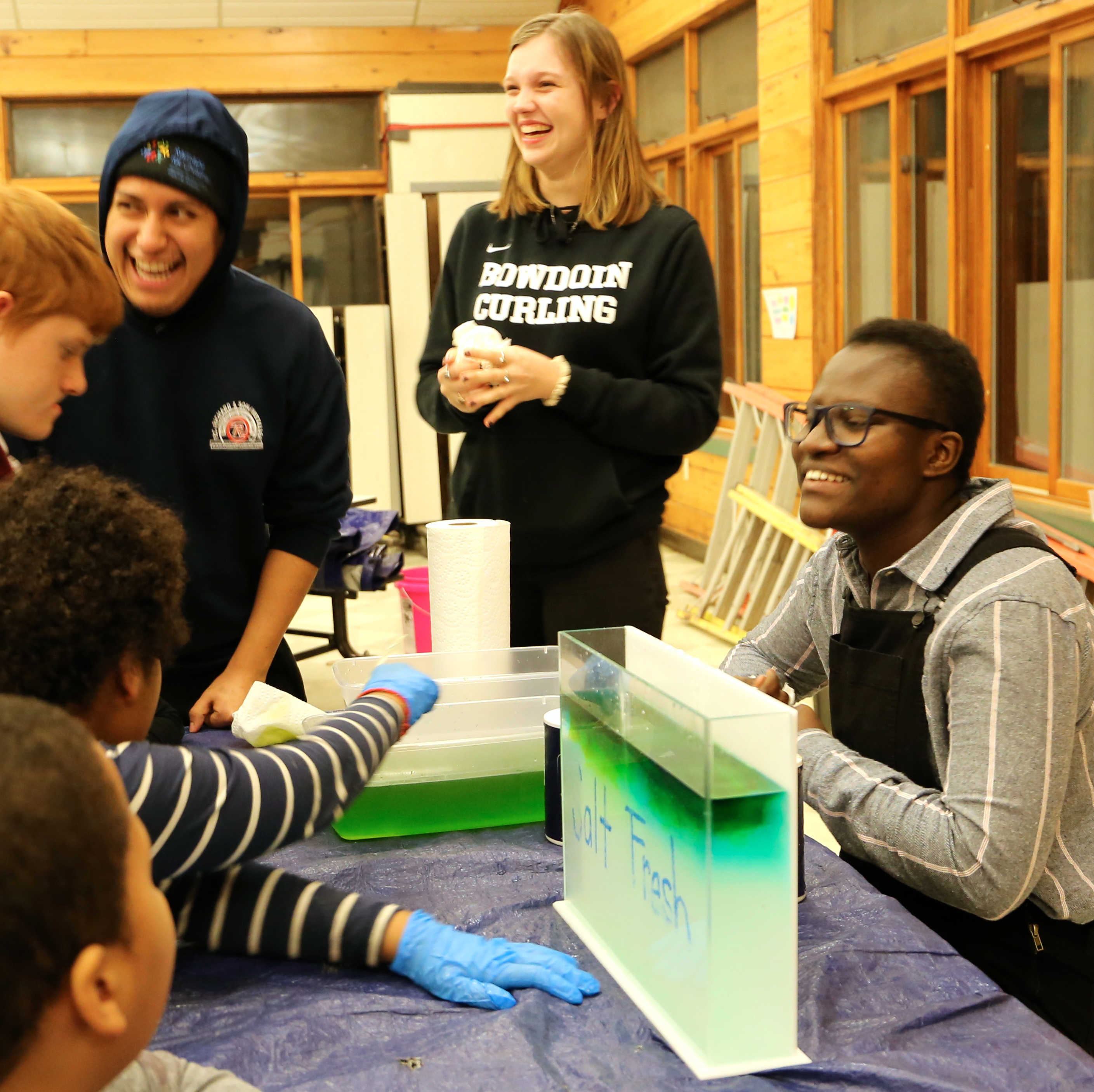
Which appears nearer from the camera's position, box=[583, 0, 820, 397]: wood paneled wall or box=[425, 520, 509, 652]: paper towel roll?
box=[425, 520, 509, 652]: paper towel roll

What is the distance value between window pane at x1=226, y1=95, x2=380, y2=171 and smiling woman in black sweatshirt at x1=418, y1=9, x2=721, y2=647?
6533 mm

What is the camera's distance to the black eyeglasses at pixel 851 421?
136cm

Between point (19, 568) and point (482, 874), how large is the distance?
0.56 meters

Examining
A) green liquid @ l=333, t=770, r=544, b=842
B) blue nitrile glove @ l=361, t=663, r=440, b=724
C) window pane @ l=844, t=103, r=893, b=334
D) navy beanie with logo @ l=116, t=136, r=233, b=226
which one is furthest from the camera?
window pane @ l=844, t=103, r=893, b=334

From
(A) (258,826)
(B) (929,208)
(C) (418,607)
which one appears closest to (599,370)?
(C) (418,607)

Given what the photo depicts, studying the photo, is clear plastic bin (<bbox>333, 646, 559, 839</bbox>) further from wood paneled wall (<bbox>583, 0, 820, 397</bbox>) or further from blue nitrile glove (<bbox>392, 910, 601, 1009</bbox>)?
wood paneled wall (<bbox>583, 0, 820, 397</bbox>)

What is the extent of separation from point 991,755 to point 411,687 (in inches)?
23.3

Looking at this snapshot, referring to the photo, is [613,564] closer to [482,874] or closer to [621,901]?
[482,874]

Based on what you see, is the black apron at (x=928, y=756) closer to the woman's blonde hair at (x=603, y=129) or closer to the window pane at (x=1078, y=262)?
the woman's blonde hair at (x=603, y=129)

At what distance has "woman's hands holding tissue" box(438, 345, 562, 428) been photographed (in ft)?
5.62

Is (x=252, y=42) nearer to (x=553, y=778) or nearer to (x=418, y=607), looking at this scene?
(x=418, y=607)

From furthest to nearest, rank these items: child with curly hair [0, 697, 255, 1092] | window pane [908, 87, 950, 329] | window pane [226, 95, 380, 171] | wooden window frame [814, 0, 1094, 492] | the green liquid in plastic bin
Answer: window pane [226, 95, 380, 171] → window pane [908, 87, 950, 329] → wooden window frame [814, 0, 1094, 492] → the green liquid in plastic bin → child with curly hair [0, 697, 255, 1092]

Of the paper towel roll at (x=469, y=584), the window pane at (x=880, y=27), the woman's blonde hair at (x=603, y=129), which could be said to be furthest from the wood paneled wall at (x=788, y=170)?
the paper towel roll at (x=469, y=584)

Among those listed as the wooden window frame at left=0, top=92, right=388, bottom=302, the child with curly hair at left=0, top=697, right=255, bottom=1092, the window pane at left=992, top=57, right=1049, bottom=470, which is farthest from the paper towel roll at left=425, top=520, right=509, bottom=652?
the wooden window frame at left=0, top=92, right=388, bottom=302
